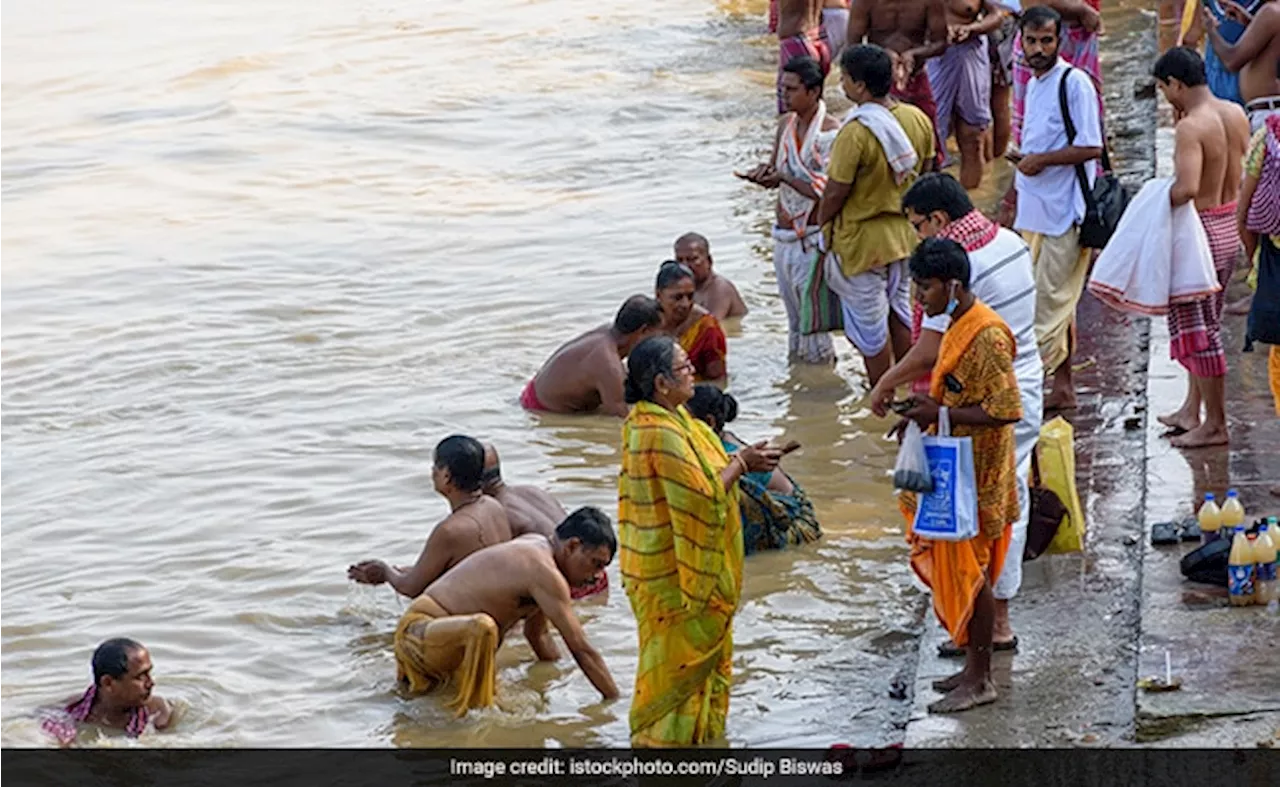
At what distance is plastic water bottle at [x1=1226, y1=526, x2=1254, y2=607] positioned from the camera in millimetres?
6859

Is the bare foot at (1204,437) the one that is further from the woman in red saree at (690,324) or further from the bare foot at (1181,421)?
the woman in red saree at (690,324)

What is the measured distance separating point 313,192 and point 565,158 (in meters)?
1.94

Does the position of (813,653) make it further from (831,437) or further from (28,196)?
(28,196)

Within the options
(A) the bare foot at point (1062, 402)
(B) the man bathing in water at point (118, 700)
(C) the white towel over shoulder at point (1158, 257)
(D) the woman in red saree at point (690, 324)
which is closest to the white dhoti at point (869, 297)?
(D) the woman in red saree at point (690, 324)

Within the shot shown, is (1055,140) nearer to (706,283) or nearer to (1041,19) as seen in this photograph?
(1041,19)

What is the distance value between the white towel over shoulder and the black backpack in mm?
674

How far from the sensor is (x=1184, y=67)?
26.7 feet

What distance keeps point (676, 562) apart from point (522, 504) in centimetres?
167

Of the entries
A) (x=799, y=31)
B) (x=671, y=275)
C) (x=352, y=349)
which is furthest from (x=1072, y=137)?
(x=352, y=349)

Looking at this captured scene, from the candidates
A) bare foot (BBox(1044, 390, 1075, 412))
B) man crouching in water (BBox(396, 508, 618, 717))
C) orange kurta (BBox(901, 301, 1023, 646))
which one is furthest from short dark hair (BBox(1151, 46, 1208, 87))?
man crouching in water (BBox(396, 508, 618, 717))

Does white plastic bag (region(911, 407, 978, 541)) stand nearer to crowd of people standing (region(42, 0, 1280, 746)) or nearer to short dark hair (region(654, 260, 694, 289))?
crowd of people standing (region(42, 0, 1280, 746))

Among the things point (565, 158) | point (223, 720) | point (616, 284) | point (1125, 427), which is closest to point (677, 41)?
point (565, 158)

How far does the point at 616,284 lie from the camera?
13.1 meters

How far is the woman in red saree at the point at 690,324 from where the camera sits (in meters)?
9.79
